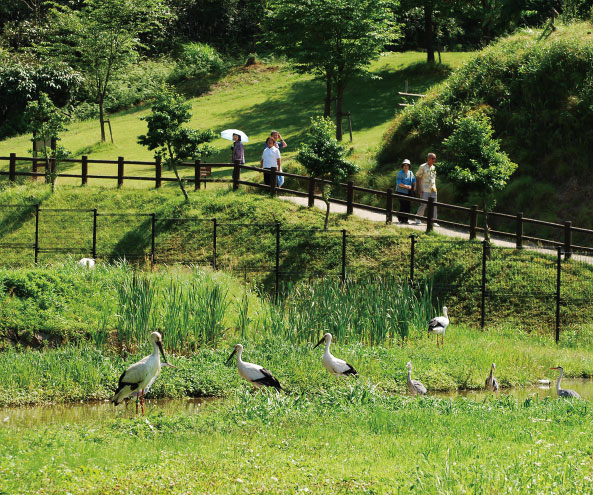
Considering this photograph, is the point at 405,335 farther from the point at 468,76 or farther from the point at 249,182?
the point at 468,76

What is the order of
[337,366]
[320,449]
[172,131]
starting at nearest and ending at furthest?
[320,449] < [337,366] < [172,131]

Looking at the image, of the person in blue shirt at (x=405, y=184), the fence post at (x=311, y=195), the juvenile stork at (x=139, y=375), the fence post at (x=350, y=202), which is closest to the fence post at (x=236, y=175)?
the fence post at (x=311, y=195)

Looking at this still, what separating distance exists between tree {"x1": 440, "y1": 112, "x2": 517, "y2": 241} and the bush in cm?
3532

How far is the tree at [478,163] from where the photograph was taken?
22.5 metres

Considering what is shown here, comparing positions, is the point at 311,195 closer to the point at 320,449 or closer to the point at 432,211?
the point at 432,211

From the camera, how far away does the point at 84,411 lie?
12773 millimetres

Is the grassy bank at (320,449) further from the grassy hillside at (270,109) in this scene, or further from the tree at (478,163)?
the grassy hillside at (270,109)

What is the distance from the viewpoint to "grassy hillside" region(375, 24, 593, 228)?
28.3 metres

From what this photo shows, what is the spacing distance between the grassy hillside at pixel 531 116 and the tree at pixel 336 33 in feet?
17.4

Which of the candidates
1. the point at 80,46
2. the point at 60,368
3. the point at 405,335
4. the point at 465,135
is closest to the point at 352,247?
the point at 465,135

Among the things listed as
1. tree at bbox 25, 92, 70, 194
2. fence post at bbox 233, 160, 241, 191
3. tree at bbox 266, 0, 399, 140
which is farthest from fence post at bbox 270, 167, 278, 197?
tree at bbox 266, 0, 399, 140

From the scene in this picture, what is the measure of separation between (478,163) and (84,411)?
14.1 metres

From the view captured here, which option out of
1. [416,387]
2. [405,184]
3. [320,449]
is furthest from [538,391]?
[405,184]

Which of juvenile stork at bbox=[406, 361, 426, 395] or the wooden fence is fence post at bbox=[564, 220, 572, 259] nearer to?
the wooden fence
